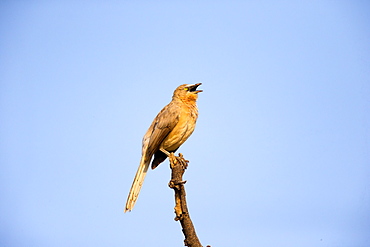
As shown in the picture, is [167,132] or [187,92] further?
[187,92]

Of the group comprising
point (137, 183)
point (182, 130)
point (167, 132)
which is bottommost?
point (137, 183)

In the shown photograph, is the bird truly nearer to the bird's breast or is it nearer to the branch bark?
the bird's breast

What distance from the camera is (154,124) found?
8.81 meters

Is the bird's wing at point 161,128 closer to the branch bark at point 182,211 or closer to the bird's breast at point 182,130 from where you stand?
the bird's breast at point 182,130

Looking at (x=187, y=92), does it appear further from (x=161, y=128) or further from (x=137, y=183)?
(x=137, y=183)

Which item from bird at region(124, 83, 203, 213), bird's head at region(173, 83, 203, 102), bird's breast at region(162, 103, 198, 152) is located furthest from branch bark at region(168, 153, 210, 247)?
bird's head at region(173, 83, 203, 102)

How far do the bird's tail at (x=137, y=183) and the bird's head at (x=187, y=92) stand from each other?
5.65 ft

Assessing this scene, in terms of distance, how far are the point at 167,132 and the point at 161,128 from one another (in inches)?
6.2

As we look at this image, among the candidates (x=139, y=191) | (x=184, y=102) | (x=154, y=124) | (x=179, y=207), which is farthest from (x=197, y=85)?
(x=179, y=207)

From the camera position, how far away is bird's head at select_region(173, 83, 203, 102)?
9039mm

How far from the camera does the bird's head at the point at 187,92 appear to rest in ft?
29.7

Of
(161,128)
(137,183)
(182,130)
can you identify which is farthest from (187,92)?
(137,183)

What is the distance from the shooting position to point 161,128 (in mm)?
8383

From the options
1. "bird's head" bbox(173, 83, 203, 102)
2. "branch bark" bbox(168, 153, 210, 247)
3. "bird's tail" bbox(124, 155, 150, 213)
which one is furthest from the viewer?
"bird's head" bbox(173, 83, 203, 102)
